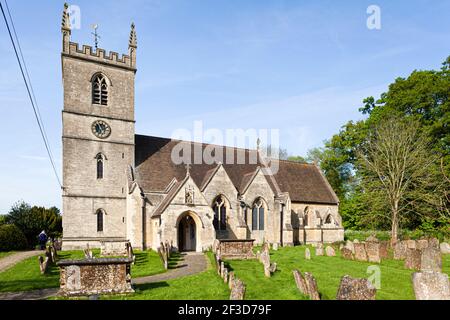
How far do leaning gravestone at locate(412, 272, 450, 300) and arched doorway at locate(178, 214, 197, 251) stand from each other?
19.3 meters

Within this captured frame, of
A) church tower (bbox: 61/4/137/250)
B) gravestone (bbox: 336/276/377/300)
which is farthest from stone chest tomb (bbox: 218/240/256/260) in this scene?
gravestone (bbox: 336/276/377/300)

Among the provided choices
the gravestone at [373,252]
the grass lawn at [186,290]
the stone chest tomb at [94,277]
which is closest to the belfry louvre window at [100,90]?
the grass lawn at [186,290]

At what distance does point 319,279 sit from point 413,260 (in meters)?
6.23

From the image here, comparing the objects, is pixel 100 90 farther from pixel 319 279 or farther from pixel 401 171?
pixel 401 171

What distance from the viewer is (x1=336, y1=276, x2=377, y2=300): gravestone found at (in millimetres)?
7992

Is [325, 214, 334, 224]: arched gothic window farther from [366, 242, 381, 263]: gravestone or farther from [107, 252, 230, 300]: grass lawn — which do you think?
[107, 252, 230, 300]: grass lawn

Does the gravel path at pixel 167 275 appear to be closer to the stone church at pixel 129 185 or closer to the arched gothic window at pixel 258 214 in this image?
the stone church at pixel 129 185

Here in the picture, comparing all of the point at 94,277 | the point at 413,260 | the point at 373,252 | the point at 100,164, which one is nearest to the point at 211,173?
the point at 100,164

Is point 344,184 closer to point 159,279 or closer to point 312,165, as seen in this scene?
point 312,165

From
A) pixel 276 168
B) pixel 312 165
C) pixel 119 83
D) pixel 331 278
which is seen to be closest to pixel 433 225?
pixel 312 165

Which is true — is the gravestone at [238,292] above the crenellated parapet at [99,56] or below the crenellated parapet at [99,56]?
below

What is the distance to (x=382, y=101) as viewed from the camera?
40.2 m

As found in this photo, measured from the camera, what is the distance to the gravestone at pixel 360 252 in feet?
62.2

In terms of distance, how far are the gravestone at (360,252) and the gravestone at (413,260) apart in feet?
8.73
